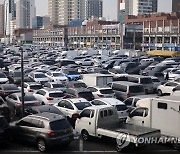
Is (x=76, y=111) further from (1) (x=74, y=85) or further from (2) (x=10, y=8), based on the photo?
(2) (x=10, y=8)

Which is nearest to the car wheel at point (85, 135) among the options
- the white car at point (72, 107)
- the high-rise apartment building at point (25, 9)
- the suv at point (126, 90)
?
the white car at point (72, 107)

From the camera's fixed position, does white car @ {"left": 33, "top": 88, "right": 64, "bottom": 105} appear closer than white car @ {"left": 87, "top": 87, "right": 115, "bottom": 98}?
Yes

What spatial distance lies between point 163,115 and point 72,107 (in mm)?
5406

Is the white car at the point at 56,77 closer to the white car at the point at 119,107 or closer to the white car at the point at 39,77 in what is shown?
the white car at the point at 39,77

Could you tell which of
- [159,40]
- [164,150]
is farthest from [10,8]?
[164,150]

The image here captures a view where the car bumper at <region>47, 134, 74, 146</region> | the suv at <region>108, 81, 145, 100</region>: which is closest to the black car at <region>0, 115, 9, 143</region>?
the car bumper at <region>47, 134, 74, 146</region>

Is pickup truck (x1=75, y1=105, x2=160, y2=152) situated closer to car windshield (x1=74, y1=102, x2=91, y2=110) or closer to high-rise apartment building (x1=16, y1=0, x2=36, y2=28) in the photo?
car windshield (x1=74, y1=102, x2=91, y2=110)

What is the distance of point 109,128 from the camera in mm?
13852

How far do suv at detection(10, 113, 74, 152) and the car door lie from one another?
1.14m

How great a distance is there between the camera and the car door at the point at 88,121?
14065mm

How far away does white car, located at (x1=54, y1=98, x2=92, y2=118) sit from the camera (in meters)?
17.2

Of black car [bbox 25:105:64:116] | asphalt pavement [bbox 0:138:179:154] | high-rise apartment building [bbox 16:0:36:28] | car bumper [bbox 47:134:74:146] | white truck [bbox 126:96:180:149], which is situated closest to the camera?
car bumper [bbox 47:134:74:146]

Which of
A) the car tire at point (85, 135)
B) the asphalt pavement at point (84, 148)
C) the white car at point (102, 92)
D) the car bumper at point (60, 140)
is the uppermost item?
the white car at point (102, 92)

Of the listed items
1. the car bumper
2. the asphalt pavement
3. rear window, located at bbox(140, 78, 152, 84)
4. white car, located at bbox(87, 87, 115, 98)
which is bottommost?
the asphalt pavement
